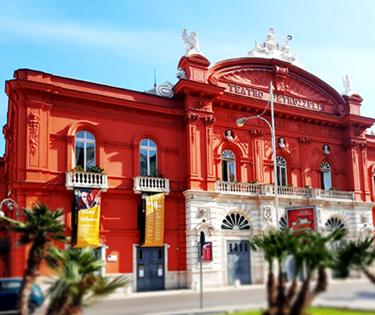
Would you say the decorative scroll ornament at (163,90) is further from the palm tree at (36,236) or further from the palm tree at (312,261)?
the palm tree at (312,261)

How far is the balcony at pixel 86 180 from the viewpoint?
26.7 m

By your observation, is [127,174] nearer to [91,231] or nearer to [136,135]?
[136,135]

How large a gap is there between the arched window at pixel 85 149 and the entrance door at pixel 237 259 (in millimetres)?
10414

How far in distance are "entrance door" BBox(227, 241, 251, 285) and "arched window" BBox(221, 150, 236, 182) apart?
4.76 meters

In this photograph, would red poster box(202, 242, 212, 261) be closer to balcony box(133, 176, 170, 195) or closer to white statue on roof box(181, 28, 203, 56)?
balcony box(133, 176, 170, 195)

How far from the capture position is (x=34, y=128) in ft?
87.5

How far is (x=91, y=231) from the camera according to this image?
2655 cm

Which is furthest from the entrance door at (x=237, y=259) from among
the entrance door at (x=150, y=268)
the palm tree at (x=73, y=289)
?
the palm tree at (x=73, y=289)

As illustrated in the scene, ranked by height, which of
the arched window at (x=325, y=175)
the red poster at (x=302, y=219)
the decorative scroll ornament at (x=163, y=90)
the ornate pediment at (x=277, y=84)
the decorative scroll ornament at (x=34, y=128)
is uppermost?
the ornate pediment at (x=277, y=84)

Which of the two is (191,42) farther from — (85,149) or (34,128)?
(34,128)

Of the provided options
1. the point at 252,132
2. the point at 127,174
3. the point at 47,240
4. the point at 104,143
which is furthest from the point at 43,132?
the point at 252,132

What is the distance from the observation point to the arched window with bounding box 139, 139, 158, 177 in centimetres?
3028

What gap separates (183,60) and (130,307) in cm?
1968

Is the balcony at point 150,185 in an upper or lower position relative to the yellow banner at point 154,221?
upper
